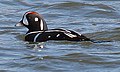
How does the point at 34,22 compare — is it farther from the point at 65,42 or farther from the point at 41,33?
the point at 65,42

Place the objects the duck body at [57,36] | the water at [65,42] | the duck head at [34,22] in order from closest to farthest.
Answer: the water at [65,42]
the duck body at [57,36]
the duck head at [34,22]

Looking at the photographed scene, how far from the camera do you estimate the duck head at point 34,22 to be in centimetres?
1474

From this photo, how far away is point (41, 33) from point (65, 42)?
622 mm

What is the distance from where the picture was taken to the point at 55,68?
12.1 meters

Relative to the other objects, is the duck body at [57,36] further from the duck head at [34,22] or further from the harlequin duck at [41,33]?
the duck head at [34,22]

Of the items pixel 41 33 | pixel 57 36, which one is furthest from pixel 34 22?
pixel 57 36

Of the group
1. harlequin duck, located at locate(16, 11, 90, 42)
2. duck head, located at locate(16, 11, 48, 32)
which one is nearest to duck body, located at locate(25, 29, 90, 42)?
harlequin duck, located at locate(16, 11, 90, 42)

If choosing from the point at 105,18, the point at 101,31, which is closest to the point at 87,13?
the point at 105,18

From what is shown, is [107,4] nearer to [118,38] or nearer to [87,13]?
[87,13]

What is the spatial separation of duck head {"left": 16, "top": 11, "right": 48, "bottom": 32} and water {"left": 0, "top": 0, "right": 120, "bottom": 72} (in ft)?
1.12

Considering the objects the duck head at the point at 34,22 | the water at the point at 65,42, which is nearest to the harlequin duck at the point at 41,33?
the duck head at the point at 34,22

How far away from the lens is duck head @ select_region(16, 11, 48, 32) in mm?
14742

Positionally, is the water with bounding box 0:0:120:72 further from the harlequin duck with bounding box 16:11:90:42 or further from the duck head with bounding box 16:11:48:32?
the duck head with bounding box 16:11:48:32

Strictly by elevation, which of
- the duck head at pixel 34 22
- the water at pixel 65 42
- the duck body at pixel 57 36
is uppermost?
the duck head at pixel 34 22
